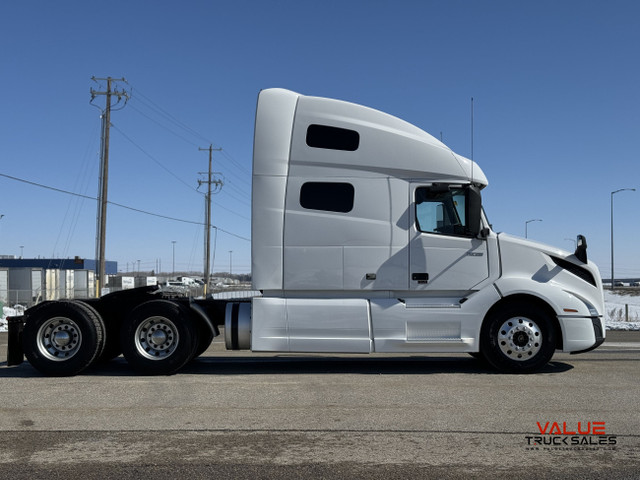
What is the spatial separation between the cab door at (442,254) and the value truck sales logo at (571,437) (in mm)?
3090

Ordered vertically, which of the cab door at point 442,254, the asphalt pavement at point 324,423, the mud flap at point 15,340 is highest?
the cab door at point 442,254

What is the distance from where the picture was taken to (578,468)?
195 inches

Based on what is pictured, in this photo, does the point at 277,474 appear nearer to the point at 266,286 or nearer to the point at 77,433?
the point at 77,433

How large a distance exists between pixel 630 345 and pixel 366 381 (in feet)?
26.4

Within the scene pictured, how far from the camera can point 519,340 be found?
9023 mm

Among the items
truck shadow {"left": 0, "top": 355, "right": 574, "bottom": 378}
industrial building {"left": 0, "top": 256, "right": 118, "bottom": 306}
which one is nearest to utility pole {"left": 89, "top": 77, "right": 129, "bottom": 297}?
industrial building {"left": 0, "top": 256, "right": 118, "bottom": 306}

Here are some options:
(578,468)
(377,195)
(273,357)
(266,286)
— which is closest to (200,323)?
(266,286)

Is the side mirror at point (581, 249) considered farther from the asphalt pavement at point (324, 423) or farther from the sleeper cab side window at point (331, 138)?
the sleeper cab side window at point (331, 138)

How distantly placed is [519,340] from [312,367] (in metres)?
3.13

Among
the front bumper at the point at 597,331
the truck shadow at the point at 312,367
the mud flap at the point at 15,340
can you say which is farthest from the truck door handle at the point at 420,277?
the mud flap at the point at 15,340

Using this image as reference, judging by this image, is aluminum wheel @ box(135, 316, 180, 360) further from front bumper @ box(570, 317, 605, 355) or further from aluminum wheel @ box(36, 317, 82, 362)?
front bumper @ box(570, 317, 605, 355)

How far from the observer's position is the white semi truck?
9008 mm

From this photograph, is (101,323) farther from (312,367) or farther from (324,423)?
(324,423)

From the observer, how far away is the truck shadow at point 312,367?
9.48m
